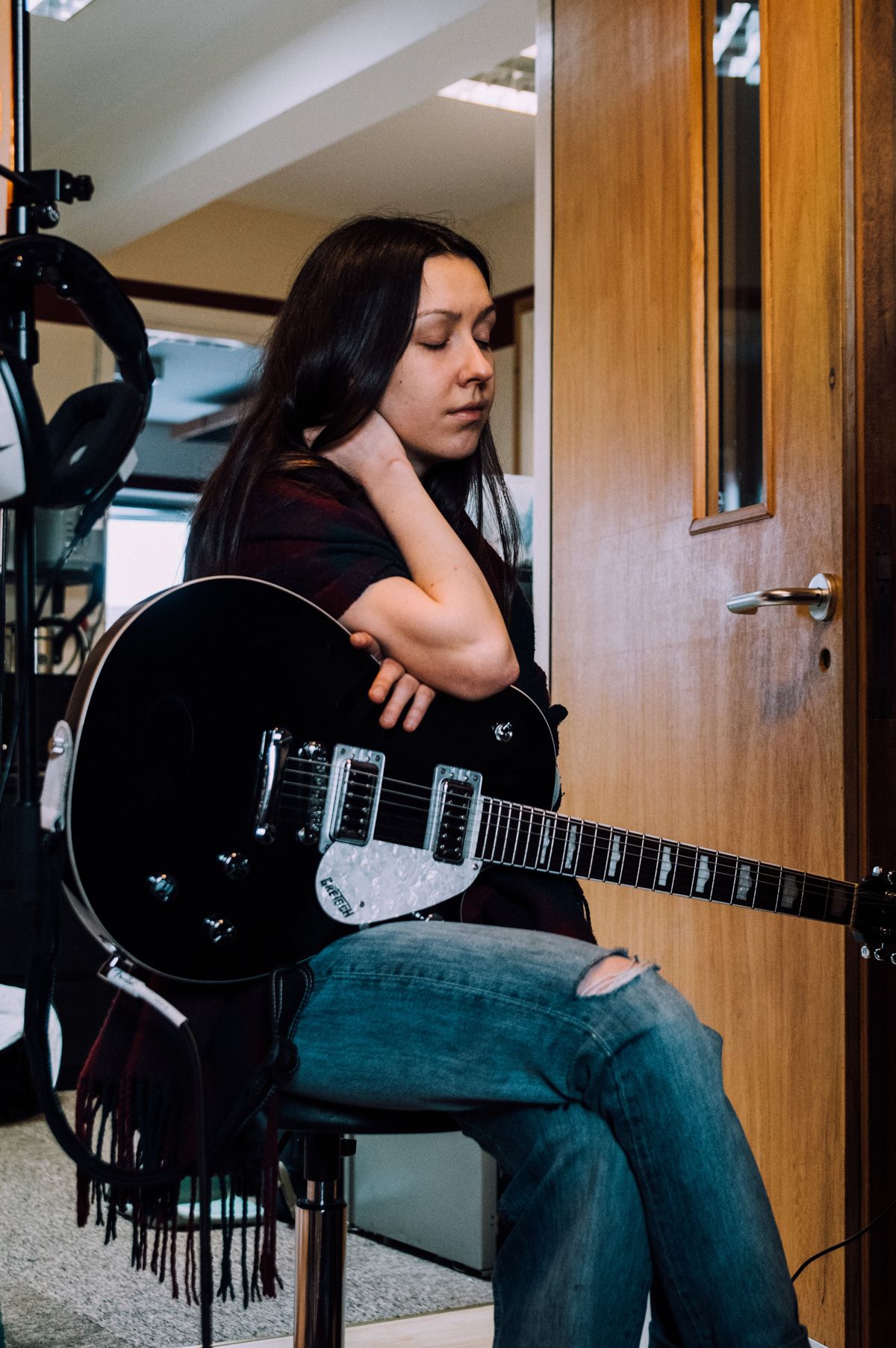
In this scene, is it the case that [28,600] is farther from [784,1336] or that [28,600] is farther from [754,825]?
[754,825]

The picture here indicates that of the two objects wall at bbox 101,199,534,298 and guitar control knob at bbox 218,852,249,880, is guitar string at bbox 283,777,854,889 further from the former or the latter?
wall at bbox 101,199,534,298

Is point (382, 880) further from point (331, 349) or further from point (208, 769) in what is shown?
point (331, 349)

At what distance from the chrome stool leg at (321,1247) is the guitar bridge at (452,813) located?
25cm

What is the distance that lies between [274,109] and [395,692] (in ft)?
10.9

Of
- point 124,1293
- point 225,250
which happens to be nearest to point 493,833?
point 124,1293

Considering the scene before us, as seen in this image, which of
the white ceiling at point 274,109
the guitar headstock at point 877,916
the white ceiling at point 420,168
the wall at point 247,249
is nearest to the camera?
the guitar headstock at point 877,916

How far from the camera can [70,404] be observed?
89 cm

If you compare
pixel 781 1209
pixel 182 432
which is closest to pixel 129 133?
pixel 182 432

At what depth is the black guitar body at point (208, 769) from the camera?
0.92 meters

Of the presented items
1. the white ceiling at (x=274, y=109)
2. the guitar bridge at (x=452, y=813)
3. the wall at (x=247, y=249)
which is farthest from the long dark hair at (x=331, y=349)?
the wall at (x=247, y=249)

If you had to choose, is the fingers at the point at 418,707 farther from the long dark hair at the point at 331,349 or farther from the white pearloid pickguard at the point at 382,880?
the long dark hair at the point at 331,349

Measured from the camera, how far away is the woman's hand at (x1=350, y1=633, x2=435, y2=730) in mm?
1065

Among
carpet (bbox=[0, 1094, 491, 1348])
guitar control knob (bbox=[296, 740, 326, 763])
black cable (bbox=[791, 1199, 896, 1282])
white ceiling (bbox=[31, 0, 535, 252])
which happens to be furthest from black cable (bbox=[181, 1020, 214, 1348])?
white ceiling (bbox=[31, 0, 535, 252])

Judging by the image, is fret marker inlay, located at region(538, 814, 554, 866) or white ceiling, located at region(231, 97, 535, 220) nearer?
fret marker inlay, located at region(538, 814, 554, 866)
